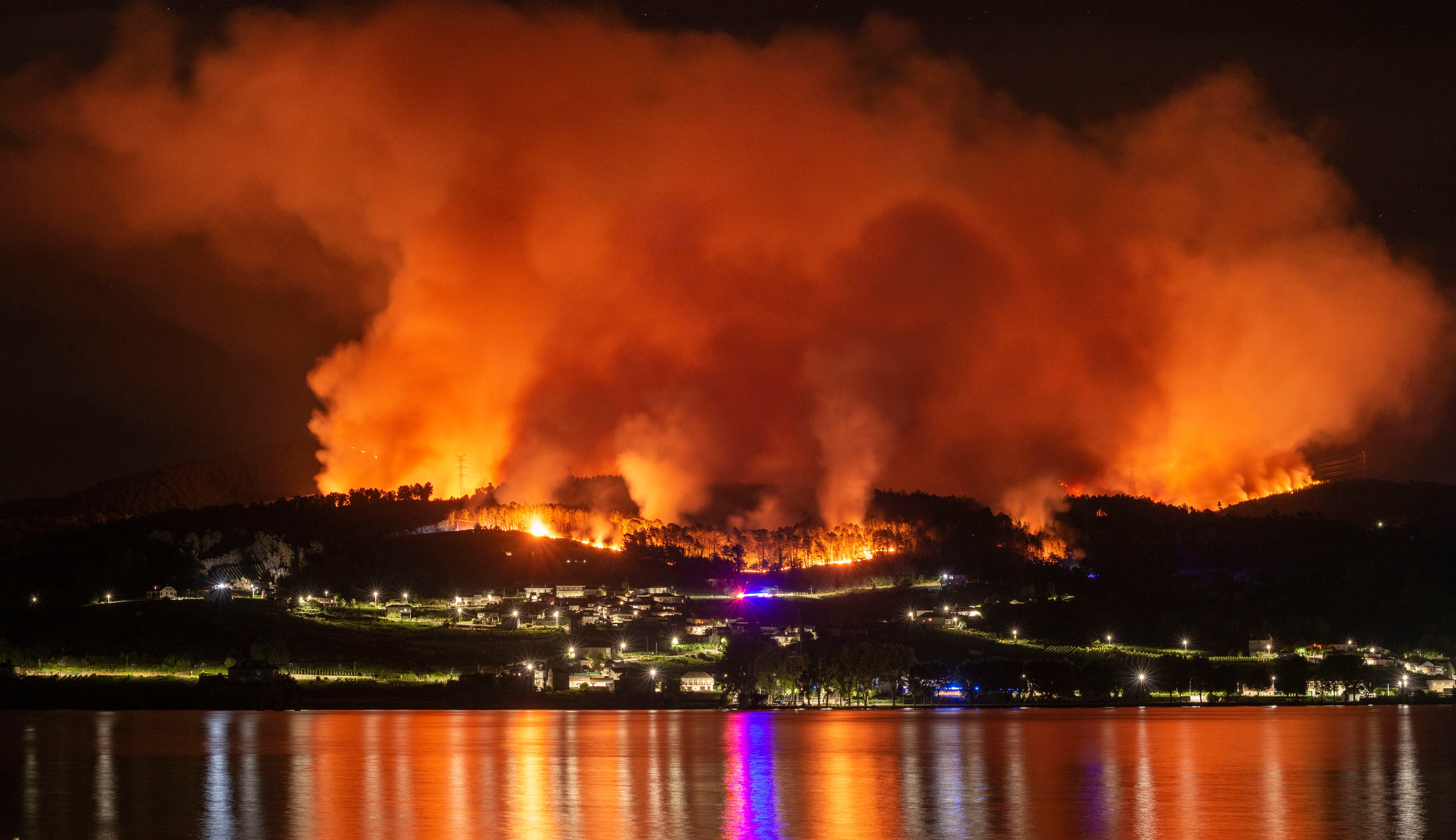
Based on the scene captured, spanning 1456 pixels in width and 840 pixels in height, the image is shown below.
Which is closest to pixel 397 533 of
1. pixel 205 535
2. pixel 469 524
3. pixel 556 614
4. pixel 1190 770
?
pixel 469 524

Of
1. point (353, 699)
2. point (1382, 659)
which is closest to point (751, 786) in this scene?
point (353, 699)

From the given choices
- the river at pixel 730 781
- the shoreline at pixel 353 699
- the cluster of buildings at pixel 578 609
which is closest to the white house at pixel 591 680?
the shoreline at pixel 353 699

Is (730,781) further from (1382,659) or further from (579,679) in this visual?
(1382,659)

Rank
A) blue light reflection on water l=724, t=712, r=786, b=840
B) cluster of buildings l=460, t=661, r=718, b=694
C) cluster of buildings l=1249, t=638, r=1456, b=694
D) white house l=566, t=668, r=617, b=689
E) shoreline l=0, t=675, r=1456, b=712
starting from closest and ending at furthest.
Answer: blue light reflection on water l=724, t=712, r=786, b=840
shoreline l=0, t=675, r=1456, b=712
cluster of buildings l=460, t=661, r=718, b=694
white house l=566, t=668, r=617, b=689
cluster of buildings l=1249, t=638, r=1456, b=694

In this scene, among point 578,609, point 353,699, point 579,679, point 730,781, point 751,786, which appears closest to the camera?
point 751,786

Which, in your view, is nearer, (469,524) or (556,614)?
(556,614)

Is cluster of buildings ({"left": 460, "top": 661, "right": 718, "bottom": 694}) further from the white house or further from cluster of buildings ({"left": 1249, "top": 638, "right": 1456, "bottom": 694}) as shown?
cluster of buildings ({"left": 1249, "top": 638, "right": 1456, "bottom": 694})

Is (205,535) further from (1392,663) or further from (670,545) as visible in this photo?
(1392,663)

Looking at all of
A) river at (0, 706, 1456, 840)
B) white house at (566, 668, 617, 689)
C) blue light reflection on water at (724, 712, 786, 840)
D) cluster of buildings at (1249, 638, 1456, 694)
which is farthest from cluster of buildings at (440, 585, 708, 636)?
Result: blue light reflection on water at (724, 712, 786, 840)
